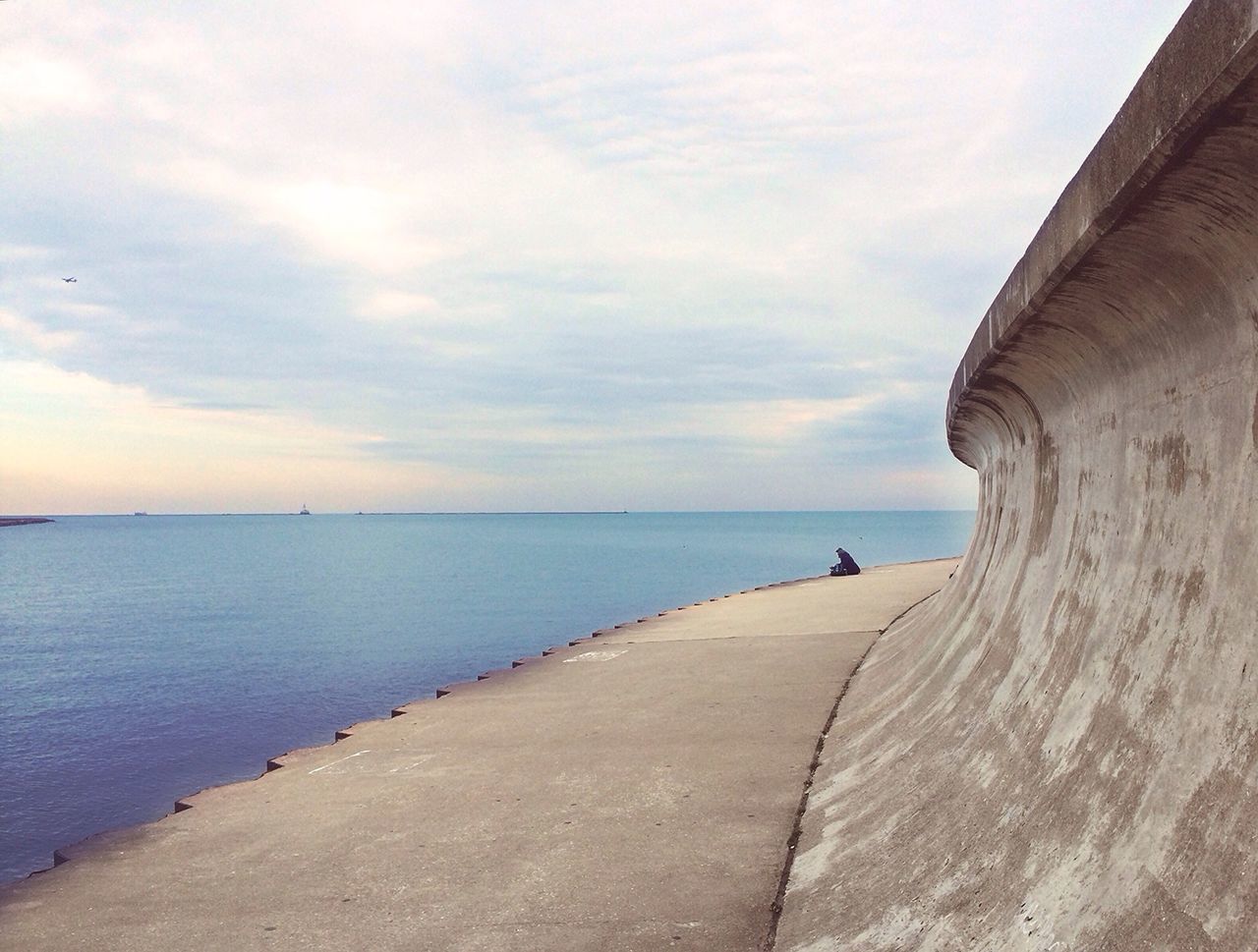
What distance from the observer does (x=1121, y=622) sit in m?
3.57

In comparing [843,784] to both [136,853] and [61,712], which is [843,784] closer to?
[136,853]

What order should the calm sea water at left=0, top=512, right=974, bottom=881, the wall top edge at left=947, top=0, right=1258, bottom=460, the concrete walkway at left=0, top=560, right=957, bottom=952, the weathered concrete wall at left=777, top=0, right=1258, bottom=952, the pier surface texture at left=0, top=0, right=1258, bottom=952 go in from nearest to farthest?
the wall top edge at left=947, top=0, right=1258, bottom=460, the weathered concrete wall at left=777, top=0, right=1258, bottom=952, the pier surface texture at left=0, top=0, right=1258, bottom=952, the concrete walkway at left=0, top=560, right=957, bottom=952, the calm sea water at left=0, top=512, right=974, bottom=881

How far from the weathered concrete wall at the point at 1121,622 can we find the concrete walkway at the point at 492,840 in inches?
34.9

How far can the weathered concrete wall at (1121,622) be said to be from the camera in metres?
2.50

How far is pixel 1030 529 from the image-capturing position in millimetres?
5766

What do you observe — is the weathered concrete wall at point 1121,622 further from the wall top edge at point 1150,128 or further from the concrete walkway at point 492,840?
the concrete walkway at point 492,840

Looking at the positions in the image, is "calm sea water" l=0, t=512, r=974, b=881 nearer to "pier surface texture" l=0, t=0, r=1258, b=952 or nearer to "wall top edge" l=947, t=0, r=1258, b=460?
"pier surface texture" l=0, t=0, r=1258, b=952

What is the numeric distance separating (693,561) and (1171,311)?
285 feet

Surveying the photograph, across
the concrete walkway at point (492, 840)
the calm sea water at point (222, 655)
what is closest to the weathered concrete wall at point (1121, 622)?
the concrete walkway at point (492, 840)

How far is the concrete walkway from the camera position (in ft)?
16.9

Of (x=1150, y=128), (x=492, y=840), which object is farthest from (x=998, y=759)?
(x=492, y=840)

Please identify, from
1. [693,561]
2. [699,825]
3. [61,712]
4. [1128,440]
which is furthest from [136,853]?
[693,561]

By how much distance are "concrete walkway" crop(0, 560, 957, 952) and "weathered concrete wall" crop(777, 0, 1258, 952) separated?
885mm

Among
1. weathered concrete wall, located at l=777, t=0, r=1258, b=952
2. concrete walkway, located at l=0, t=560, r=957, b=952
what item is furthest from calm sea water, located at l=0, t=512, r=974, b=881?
weathered concrete wall, located at l=777, t=0, r=1258, b=952
